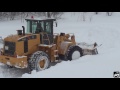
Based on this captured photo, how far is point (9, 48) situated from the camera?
12.4 meters

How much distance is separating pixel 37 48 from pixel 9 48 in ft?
4.02

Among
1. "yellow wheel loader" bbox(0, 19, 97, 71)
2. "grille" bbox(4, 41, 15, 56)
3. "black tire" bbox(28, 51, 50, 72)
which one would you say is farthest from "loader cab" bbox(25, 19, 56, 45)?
"grille" bbox(4, 41, 15, 56)

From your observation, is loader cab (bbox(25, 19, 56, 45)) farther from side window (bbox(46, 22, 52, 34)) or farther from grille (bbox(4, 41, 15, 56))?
grille (bbox(4, 41, 15, 56))

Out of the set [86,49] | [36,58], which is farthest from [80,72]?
[86,49]

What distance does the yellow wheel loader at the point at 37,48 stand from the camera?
1211 centimetres

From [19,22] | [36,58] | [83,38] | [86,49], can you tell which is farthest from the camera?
[19,22]

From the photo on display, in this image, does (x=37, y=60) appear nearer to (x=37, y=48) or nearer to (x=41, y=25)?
(x=37, y=48)

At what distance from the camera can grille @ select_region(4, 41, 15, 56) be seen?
483 inches

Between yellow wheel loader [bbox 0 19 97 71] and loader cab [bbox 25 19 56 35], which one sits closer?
yellow wheel loader [bbox 0 19 97 71]

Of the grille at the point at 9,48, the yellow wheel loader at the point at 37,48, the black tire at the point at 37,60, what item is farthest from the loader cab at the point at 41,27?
the grille at the point at 9,48

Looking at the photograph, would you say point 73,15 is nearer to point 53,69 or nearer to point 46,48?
point 46,48

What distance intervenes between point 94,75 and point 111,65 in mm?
1366

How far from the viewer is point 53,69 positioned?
11.4 m

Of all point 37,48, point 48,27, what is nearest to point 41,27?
point 48,27
